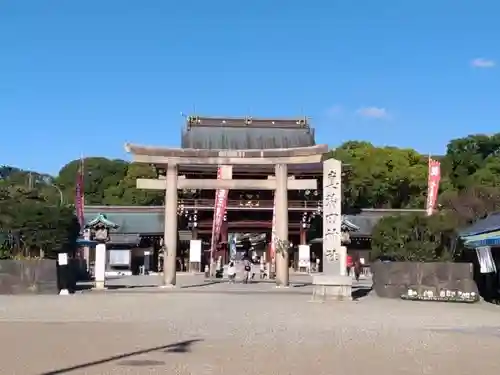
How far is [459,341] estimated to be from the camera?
11.1 metres

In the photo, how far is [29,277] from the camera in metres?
22.9

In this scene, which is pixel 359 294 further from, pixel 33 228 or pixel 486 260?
pixel 33 228

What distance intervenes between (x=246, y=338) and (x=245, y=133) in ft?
129

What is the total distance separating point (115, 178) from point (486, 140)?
145 feet

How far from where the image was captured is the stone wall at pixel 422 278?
20.5 meters

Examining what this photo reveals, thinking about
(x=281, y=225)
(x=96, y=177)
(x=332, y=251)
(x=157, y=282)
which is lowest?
(x=157, y=282)

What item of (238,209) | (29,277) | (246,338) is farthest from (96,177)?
(246,338)

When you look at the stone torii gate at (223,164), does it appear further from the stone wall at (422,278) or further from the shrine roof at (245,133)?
the shrine roof at (245,133)

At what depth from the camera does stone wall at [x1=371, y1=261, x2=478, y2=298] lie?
67.1 feet

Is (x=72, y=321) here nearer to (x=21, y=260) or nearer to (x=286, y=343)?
(x=286, y=343)

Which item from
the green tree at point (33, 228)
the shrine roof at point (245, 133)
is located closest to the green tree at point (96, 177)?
the shrine roof at point (245, 133)

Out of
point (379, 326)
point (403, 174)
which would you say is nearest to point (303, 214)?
point (403, 174)

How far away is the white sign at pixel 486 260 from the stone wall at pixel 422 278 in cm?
80

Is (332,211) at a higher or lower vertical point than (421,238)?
higher
